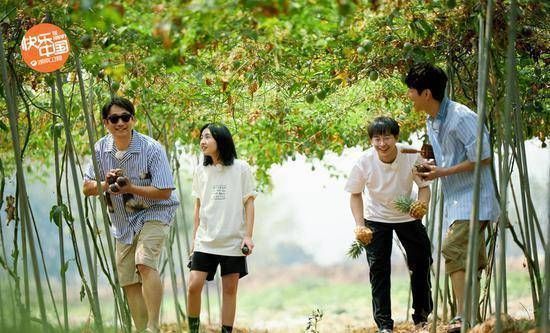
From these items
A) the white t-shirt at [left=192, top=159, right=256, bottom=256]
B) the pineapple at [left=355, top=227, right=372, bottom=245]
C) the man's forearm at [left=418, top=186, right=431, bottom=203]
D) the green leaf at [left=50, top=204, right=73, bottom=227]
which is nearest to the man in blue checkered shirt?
the pineapple at [left=355, top=227, right=372, bottom=245]

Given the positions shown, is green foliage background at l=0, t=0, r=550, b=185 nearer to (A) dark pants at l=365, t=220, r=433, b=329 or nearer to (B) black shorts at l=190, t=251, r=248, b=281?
(A) dark pants at l=365, t=220, r=433, b=329

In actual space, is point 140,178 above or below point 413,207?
above

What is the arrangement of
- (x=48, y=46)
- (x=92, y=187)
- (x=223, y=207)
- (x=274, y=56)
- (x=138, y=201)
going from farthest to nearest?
(x=223, y=207) → (x=138, y=201) → (x=92, y=187) → (x=48, y=46) → (x=274, y=56)

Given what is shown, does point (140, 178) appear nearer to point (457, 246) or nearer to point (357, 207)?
point (357, 207)

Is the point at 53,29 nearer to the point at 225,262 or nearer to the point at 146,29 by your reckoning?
the point at 146,29

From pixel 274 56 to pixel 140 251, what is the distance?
4.43ft

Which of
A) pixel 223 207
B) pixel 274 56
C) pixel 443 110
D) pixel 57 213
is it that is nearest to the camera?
pixel 274 56

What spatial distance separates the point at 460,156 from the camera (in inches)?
184

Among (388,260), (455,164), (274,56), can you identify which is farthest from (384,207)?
(274,56)

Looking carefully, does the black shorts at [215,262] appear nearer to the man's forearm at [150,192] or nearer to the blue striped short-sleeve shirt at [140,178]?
the blue striped short-sleeve shirt at [140,178]

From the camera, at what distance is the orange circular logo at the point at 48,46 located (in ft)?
15.0

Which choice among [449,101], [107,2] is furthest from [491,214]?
[107,2]

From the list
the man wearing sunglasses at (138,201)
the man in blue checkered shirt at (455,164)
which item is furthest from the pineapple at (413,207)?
the man wearing sunglasses at (138,201)

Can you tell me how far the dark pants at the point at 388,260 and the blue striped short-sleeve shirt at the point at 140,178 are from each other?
131 cm
